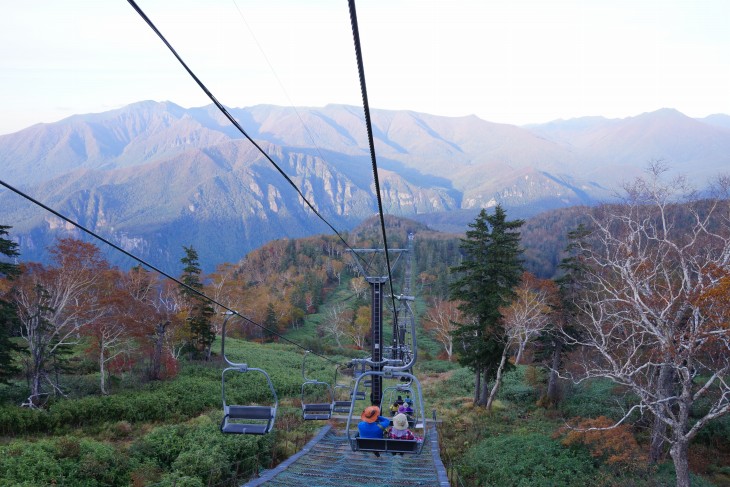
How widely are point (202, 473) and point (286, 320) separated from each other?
182ft

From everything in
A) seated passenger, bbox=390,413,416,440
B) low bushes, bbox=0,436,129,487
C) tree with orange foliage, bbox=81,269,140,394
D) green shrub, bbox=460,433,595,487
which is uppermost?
seated passenger, bbox=390,413,416,440

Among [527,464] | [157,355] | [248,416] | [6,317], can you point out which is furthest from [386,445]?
[157,355]

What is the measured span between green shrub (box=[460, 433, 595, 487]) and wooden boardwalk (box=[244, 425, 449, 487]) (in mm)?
2299

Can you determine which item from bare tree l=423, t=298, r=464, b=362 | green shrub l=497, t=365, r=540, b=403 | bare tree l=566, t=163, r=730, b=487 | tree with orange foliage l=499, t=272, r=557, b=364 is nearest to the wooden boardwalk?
bare tree l=566, t=163, r=730, b=487

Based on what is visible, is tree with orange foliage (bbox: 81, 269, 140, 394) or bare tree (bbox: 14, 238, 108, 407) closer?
bare tree (bbox: 14, 238, 108, 407)

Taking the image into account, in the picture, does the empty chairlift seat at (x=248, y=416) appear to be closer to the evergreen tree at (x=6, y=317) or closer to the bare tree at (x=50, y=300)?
the bare tree at (x=50, y=300)

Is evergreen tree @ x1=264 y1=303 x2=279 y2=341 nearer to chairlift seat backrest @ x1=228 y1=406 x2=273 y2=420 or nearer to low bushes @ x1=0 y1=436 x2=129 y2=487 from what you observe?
low bushes @ x1=0 y1=436 x2=129 y2=487

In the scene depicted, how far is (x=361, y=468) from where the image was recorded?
764 inches

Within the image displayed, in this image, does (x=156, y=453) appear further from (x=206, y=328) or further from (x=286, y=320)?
(x=286, y=320)

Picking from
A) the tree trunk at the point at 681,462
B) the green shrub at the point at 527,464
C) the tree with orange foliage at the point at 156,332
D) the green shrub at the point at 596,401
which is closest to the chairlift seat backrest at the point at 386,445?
the green shrub at the point at 527,464

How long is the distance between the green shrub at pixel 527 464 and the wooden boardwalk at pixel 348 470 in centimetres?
230

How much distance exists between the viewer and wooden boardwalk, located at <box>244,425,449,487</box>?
653 inches

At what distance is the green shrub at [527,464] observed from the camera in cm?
1973

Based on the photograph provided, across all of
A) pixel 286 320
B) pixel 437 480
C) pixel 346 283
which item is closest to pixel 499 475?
pixel 437 480
